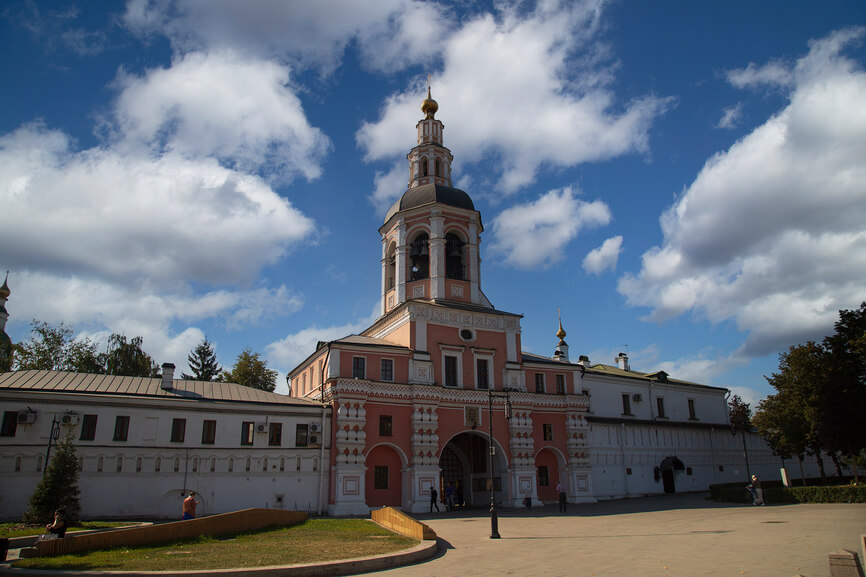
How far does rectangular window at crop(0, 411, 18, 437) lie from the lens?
22.4 meters

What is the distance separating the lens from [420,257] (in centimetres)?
3447

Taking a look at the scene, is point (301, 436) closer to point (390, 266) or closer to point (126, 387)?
point (126, 387)

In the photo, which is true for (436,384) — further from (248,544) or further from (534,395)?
(248,544)

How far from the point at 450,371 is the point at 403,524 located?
14958 mm

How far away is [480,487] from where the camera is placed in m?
32.6

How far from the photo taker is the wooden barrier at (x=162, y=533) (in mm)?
12250

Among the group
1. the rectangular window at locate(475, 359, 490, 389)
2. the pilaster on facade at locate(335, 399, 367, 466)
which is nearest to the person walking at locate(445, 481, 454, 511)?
the pilaster on facade at locate(335, 399, 367, 466)

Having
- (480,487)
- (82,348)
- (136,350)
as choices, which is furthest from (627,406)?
(82,348)

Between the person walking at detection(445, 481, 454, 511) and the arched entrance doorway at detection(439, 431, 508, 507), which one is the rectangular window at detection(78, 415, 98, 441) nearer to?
the person walking at detection(445, 481, 454, 511)

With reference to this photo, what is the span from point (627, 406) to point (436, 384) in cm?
1824

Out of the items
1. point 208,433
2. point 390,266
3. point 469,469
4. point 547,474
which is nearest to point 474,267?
point 390,266

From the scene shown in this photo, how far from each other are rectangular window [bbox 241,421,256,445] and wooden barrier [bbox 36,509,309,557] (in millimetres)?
7475

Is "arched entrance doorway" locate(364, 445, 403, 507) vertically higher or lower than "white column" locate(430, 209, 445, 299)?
lower

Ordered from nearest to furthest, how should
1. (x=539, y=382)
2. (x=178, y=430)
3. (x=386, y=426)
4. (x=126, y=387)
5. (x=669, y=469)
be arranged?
(x=178, y=430) < (x=126, y=387) < (x=386, y=426) < (x=539, y=382) < (x=669, y=469)
